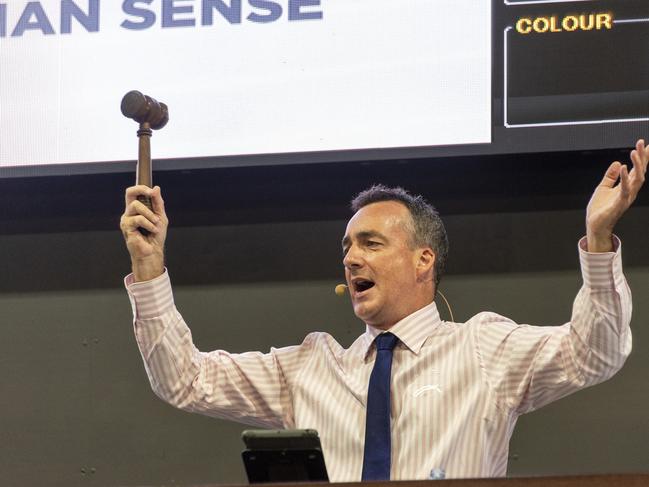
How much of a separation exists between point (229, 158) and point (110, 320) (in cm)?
62

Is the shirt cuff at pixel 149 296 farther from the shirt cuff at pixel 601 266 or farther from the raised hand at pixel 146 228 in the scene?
the shirt cuff at pixel 601 266

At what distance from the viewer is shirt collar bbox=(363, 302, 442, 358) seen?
245 centimetres

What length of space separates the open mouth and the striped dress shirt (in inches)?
3.5

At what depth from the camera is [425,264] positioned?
2586 millimetres

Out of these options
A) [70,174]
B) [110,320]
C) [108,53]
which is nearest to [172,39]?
[108,53]

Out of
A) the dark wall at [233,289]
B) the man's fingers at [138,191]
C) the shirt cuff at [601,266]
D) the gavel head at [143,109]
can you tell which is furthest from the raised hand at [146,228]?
the dark wall at [233,289]

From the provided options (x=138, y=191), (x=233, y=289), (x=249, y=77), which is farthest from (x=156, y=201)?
(x=233, y=289)

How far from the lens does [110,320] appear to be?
3.40 meters

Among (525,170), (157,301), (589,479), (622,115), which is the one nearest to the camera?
(589,479)

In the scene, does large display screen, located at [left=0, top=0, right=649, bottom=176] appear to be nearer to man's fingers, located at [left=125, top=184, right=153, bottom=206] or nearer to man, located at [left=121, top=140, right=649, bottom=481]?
man, located at [left=121, top=140, right=649, bottom=481]

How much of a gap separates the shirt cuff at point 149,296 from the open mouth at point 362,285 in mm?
398

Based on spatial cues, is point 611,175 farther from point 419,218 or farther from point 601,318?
point 419,218

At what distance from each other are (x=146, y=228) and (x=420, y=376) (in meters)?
0.61

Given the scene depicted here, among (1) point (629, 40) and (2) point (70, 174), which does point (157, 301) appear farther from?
(1) point (629, 40)
